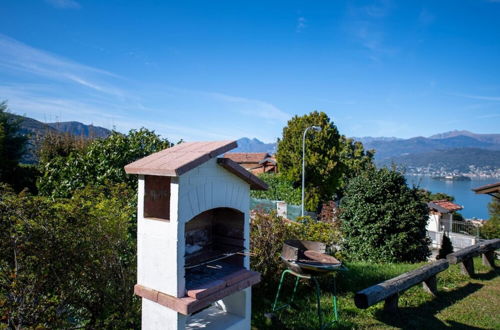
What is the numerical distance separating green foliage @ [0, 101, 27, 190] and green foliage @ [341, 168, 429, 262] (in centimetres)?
1518

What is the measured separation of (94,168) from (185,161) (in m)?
6.43

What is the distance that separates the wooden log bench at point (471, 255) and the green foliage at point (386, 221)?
4.38 feet

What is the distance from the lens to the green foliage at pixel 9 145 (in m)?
14.7

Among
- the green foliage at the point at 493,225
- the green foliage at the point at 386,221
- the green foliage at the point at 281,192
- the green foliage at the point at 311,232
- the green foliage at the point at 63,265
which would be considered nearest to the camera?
the green foliage at the point at 63,265

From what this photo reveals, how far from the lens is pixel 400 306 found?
5.98 meters

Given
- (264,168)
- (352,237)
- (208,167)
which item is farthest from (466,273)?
(264,168)

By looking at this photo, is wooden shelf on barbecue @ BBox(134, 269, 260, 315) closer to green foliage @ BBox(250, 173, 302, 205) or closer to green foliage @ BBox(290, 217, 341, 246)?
green foliage @ BBox(290, 217, 341, 246)

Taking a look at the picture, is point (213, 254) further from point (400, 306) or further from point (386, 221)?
point (386, 221)

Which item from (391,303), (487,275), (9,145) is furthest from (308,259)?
(9,145)

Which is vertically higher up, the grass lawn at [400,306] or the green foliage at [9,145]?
the green foliage at [9,145]

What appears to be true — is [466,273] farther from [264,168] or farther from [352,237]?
[264,168]

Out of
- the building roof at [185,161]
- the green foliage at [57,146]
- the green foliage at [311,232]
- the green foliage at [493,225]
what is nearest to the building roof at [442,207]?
the green foliage at [493,225]

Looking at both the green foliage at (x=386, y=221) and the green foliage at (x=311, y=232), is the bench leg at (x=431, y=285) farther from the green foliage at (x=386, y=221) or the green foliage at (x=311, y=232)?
the green foliage at (x=386, y=221)

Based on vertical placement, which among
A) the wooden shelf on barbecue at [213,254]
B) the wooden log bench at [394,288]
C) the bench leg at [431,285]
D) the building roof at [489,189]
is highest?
the building roof at [489,189]
